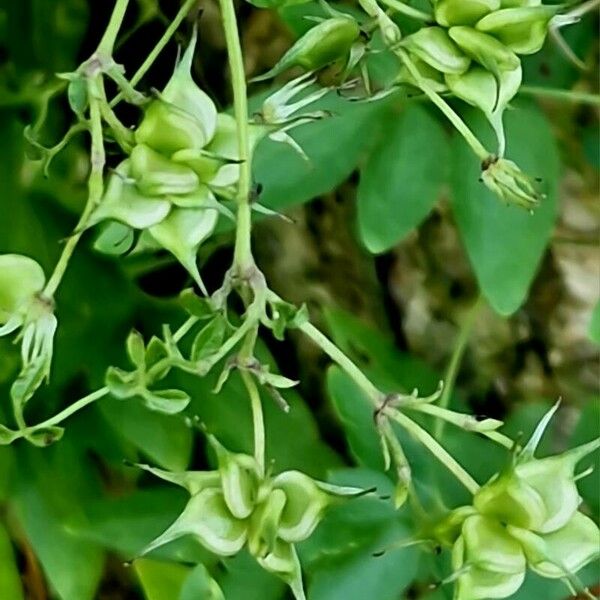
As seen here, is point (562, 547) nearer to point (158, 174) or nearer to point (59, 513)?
point (158, 174)

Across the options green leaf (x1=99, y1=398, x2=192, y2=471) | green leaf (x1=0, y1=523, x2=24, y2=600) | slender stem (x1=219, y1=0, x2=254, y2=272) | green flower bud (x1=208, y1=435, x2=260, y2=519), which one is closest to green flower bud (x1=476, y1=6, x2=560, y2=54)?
slender stem (x1=219, y1=0, x2=254, y2=272)

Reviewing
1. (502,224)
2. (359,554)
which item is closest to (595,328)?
(502,224)

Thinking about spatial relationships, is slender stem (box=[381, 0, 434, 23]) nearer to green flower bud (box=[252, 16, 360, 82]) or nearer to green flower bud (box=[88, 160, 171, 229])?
green flower bud (box=[252, 16, 360, 82])

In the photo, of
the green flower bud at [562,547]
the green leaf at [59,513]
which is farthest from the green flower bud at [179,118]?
the green leaf at [59,513]

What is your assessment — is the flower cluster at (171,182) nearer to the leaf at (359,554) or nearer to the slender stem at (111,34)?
the slender stem at (111,34)

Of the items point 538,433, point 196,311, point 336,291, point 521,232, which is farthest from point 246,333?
point 336,291

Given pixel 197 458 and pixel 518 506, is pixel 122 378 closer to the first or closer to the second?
pixel 518 506
